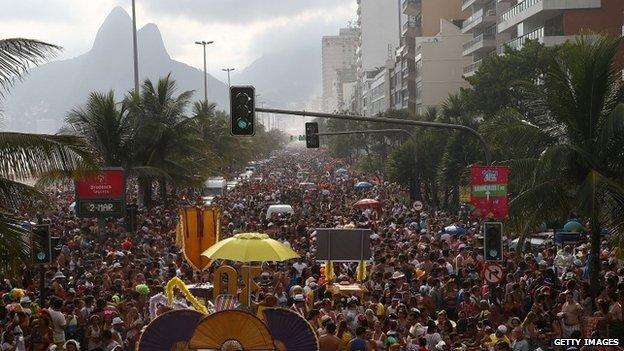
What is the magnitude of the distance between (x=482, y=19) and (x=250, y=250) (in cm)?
5889

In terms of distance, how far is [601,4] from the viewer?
52.7 meters

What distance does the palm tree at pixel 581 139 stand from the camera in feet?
59.3

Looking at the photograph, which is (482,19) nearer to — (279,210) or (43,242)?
(279,210)

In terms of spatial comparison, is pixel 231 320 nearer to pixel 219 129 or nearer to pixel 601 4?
pixel 601 4

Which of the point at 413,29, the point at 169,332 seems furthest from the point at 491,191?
the point at 413,29

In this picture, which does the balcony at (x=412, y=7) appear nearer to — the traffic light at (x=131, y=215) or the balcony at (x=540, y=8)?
the balcony at (x=540, y=8)

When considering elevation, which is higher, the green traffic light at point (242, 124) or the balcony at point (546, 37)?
the balcony at point (546, 37)

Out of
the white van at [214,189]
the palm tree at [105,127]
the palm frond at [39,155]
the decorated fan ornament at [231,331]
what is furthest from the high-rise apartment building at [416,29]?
the decorated fan ornament at [231,331]

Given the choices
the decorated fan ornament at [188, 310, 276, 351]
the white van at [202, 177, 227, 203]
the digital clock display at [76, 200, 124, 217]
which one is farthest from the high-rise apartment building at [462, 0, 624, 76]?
the decorated fan ornament at [188, 310, 276, 351]

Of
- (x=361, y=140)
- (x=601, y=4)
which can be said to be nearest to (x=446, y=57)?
(x=361, y=140)

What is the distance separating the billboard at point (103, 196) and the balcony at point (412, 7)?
71.1m

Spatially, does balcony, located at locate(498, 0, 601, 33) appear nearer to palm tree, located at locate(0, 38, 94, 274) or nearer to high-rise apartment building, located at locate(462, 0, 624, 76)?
high-rise apartment building, located at locate(462, 0, 624, 76)

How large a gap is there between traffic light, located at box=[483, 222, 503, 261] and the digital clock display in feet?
46.6

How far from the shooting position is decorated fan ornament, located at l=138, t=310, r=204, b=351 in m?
10.3
